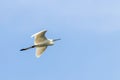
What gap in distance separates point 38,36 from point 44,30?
1.50 m

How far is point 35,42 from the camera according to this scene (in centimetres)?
9594

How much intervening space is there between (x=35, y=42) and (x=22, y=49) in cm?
287

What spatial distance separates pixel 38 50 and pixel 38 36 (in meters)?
4.73

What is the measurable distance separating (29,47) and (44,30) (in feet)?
12.1

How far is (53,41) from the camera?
98125 mm

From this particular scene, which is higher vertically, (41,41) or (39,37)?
(39,37)

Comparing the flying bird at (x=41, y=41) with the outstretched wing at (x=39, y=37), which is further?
the flying bird at (x=41, y=41)

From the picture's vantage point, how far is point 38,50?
327 ft

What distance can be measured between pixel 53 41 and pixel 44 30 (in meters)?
4.19

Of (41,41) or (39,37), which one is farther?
(41,41)

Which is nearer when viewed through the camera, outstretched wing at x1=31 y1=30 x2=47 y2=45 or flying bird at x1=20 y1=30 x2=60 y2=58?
outstretched wing at x1=31 y1=30 x2=47 y2=45

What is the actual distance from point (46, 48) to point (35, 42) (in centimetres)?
420

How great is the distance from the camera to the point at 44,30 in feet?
310
